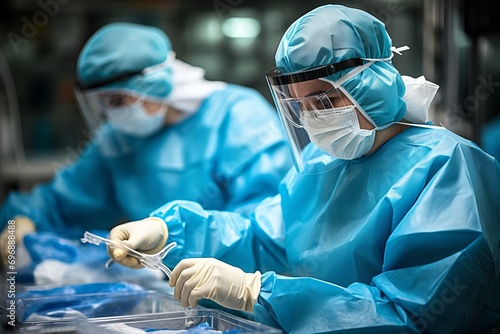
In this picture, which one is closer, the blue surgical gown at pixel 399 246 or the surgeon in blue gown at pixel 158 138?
the blue surgical gown at pixel 399 246

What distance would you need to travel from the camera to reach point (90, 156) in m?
2.93

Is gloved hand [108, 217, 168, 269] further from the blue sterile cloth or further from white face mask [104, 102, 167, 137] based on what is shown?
white face mask [104, 102, 167, 137]

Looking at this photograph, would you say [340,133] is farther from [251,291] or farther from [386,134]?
[251,291]

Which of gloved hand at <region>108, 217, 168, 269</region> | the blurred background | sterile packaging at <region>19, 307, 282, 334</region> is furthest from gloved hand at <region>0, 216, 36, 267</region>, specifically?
the blurred background

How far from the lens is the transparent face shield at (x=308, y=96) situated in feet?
5.24

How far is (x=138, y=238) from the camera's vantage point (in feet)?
5.80

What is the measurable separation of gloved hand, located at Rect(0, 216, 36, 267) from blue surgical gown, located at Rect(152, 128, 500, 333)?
123cm

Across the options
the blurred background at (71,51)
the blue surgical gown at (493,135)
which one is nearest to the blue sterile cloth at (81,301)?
the blurred background at (71,51)

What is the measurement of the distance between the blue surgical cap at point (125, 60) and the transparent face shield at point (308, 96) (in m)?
0.99

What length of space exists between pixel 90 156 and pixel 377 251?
1682mm

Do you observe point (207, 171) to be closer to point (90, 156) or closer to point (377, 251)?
point (90, 156)

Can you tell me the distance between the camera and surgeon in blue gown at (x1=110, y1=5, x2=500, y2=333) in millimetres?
1443

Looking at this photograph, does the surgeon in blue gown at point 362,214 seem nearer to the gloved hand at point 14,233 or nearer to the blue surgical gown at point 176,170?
the blue surgical gown at point 176,170

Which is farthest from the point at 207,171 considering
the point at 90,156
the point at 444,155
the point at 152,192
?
the point at 444,155
